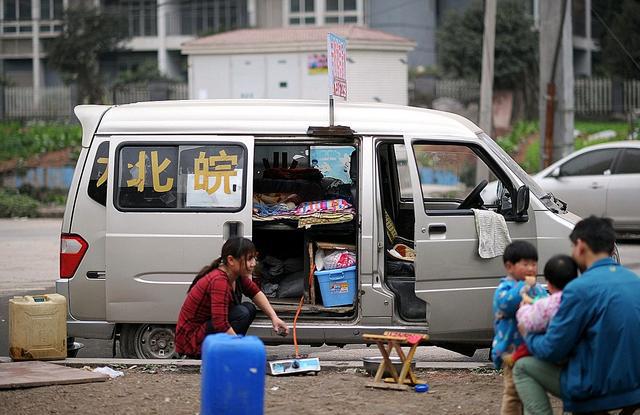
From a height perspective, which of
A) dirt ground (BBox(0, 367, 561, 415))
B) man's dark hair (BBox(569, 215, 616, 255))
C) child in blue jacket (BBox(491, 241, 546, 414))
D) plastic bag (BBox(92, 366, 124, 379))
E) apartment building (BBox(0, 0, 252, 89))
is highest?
apartment building (BBox(0, 0, 252, 89))

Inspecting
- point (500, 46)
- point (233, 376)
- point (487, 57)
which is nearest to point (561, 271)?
point (233, 376)

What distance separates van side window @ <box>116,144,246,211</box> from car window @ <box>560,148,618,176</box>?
1081cm

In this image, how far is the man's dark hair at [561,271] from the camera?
18.6ft

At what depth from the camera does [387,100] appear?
31.9 m

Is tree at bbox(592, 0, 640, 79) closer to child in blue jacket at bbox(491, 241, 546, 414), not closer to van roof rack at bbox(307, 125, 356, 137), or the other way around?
van roof rack at bbox(307, 125, 356, 137)

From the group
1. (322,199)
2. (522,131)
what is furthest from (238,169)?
(522,131)

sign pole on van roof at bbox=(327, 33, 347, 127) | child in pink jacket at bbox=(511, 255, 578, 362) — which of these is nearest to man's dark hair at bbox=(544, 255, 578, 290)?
child in pink jacket at bbox=(511, 255, 578, 362)

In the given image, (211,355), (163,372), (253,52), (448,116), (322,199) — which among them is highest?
(253,52)

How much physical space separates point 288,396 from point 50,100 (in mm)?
31531

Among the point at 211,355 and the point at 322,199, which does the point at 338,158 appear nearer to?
the point at 322,199

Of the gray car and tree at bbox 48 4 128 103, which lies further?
tree at bbox 48 4 128 103

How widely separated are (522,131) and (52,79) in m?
28.5

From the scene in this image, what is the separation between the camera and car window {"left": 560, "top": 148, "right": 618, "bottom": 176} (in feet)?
59.3

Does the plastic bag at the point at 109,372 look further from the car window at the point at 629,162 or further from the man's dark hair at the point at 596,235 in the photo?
the car window at the point at 629,162
